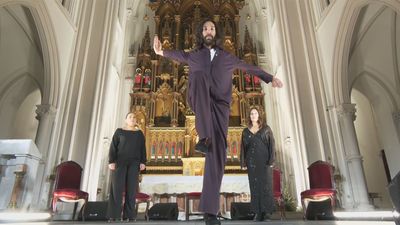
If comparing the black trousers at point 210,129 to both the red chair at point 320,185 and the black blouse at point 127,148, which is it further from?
the red chair at point 320,185

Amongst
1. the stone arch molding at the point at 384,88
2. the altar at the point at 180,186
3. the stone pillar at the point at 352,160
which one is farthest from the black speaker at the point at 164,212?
the stone arch molding at the point at 384,88

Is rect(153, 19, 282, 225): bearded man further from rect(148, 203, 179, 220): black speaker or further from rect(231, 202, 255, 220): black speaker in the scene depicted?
rect(148, 203, 179, 220): black speaker

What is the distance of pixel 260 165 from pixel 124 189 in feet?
5.26

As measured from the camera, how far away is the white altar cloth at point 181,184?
865 centimetres

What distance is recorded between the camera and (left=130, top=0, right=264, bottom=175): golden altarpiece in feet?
33.2

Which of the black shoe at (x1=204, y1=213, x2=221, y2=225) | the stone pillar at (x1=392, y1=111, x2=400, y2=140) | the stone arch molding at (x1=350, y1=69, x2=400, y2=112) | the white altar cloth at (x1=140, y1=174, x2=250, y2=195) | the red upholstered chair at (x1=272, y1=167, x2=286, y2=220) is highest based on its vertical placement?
the stone arch molding at (x1=350, y1=69, x2=400, y2=112)

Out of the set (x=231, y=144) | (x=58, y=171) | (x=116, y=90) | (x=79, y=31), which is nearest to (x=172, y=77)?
(x=116, y=90)

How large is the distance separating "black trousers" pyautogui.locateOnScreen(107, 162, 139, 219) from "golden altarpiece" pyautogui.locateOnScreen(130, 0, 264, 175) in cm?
571

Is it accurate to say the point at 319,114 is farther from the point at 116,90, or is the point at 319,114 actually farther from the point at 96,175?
the point at 116,90

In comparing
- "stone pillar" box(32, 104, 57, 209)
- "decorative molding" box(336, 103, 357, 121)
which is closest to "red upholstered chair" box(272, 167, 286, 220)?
"decorative molding" box(336, 103, 357, 121)

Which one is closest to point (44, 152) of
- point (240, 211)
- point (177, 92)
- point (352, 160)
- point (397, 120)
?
point (240, 211)

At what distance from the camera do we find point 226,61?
2389 mm

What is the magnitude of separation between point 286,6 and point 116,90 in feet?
19.7

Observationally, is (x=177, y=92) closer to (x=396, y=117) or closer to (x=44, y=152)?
(x=44, y=152)
